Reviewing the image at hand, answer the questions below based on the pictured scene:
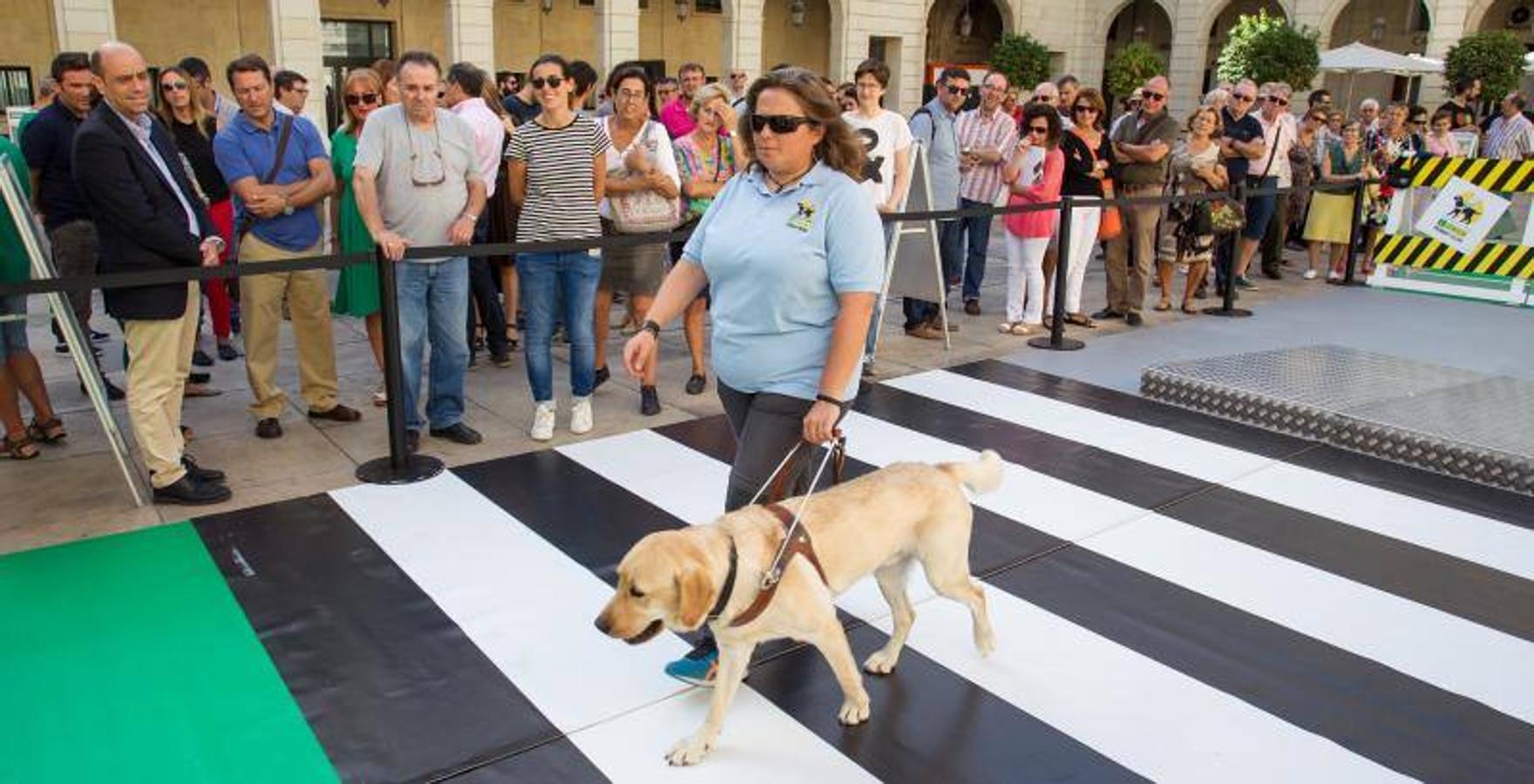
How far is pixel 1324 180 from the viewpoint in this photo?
11.6 meters

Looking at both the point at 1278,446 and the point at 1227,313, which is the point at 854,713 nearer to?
the point at 1278,446

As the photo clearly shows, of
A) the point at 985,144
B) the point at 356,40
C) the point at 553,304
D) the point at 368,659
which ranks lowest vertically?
the point at 368,659

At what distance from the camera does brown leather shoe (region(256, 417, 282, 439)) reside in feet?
19.6

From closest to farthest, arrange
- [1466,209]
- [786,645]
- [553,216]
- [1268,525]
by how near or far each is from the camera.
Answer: [786,645] < [1268,525] < [553,216] < [1466,209]

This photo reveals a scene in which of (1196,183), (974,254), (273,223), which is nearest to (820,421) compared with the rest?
(273,223)

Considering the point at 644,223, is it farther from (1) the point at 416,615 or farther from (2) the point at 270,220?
(1) the point at 416,615

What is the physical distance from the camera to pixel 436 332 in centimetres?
588

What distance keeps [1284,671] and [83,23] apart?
699 inches

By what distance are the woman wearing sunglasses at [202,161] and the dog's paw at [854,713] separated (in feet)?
18.9

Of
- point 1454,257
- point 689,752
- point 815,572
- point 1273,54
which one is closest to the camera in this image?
point 815,572

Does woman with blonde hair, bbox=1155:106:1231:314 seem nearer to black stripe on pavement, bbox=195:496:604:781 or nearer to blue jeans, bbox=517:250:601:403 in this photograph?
blue jeans, bbox=517:250:601:403

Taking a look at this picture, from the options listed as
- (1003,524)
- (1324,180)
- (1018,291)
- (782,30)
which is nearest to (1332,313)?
(1324,180)

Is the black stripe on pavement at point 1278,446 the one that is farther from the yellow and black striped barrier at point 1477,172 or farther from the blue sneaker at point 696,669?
the yellow and black striped barrier at point 1477,172

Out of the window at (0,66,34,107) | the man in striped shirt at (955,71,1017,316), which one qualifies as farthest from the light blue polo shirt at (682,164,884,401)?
the window at (0,66,34,107)
